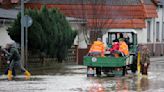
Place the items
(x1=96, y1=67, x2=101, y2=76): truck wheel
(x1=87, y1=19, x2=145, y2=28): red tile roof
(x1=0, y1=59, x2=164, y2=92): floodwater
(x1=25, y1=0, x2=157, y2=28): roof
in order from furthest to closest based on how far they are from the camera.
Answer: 1. (x1=25, y1=0, x2=157, y2=28): roof
2. (x1=87, y1=19, x2=145, y2=28): red tile roof
3. (x1=96, y1=67, x2=101, y2=76): truck wheel
4. (x1=0, y1=59, x2=164, y2=92): floodwater

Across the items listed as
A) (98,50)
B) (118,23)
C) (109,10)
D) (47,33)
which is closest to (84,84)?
(98,50)

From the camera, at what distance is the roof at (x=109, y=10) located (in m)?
47.8

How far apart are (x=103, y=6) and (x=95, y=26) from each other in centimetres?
210

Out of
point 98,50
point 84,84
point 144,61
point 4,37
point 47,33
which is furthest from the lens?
point 4,37

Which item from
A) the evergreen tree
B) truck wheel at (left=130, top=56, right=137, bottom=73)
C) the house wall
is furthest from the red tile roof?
truck wheel at (left=130, top=56, right=137, bottom=73)

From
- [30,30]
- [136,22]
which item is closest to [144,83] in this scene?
[30,30]

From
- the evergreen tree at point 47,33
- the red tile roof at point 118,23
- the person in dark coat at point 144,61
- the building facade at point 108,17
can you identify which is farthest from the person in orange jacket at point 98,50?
the red tile roof at point 118,23

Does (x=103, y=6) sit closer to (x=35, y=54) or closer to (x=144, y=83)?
(x=35, y=54)

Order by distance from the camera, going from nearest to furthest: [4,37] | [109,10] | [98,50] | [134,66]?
[98,50]
[134,66]
[4,37]
[109,10]

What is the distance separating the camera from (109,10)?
49.9 meters

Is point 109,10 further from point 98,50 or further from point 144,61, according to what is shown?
point 98,50

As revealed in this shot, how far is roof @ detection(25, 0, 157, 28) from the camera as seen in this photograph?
47.8 metres

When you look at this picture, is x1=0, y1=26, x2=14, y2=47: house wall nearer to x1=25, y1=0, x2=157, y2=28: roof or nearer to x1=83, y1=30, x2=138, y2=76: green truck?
x1=83, y1=30, x2=138, y2=76: green truck

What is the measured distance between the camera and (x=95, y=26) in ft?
152
